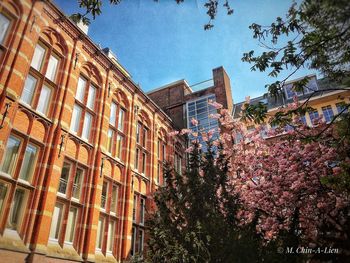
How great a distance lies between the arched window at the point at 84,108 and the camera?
13914 millimetres

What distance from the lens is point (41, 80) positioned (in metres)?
12.4

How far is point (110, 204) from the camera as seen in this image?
1465 cm

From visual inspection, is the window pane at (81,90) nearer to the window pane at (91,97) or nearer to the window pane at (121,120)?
the window pane at (91,97)

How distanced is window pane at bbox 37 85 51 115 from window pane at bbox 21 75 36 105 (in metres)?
0.42

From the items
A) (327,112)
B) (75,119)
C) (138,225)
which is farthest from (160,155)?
(327,112)

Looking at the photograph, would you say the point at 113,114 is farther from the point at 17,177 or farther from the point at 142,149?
the point at 17,177

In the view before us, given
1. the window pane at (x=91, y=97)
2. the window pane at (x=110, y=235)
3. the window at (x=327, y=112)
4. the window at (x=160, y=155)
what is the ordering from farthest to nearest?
the window at (x=327, y=112) < the window at (x=160, y=155) < the window pane at (x=91, y=97) < the window pane at (x=110, y=235)

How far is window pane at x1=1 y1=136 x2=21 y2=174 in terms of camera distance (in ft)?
33.2

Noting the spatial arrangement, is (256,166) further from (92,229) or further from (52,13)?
(52,13)

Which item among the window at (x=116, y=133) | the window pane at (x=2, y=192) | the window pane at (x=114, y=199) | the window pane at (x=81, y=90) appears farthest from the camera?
the window at (x=116, y=133)

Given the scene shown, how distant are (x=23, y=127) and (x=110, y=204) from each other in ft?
19.3

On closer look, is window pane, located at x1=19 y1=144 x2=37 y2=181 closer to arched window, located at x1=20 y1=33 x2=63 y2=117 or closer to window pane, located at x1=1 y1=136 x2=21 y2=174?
window pane, located at x1=1 y1=136 x2=21 y2=174

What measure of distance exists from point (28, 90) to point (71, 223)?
579cm

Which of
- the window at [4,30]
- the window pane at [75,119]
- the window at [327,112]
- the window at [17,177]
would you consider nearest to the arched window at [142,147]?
the window pane at [75,119]
